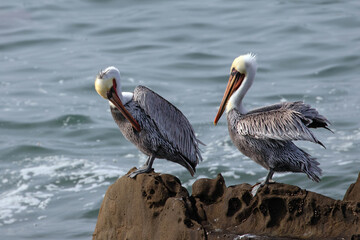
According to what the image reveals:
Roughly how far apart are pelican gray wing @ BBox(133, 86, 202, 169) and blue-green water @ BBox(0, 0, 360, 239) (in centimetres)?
303

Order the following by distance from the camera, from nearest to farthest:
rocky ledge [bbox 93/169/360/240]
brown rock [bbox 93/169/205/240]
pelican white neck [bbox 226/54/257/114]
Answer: rocky ledge [bbox 93/169/360/240], brown rock [bbox 93/169/205/240], pelican white neck [bbox 226/54/257/114]

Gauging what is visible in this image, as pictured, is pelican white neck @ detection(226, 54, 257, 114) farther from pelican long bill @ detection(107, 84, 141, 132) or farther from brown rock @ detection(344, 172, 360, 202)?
brown rock @ detection(344, 172, 360, 202)

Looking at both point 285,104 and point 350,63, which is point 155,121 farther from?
point 350,63

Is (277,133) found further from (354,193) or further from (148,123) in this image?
(148,123)

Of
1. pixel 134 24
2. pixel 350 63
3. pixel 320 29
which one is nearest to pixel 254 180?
pixel 350 63

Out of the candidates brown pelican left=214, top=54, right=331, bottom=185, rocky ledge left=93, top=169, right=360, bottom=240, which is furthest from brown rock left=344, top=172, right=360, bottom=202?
brown pelican left=214, top=54, right=331, bottom=185

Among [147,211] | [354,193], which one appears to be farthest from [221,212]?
[354,193]

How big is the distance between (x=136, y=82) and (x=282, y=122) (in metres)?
9.35

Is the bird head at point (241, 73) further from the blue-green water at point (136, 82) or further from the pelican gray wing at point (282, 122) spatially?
the blue-green water at point (136, 82)

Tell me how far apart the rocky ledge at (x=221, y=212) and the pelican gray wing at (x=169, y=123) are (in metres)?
0.74

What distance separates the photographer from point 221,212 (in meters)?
5.73

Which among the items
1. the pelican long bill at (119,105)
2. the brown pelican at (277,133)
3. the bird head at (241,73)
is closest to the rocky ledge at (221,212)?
the brown pelican at (277,133)

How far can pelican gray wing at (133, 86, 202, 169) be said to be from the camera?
22.1ft

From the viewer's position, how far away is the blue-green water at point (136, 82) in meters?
11.1
